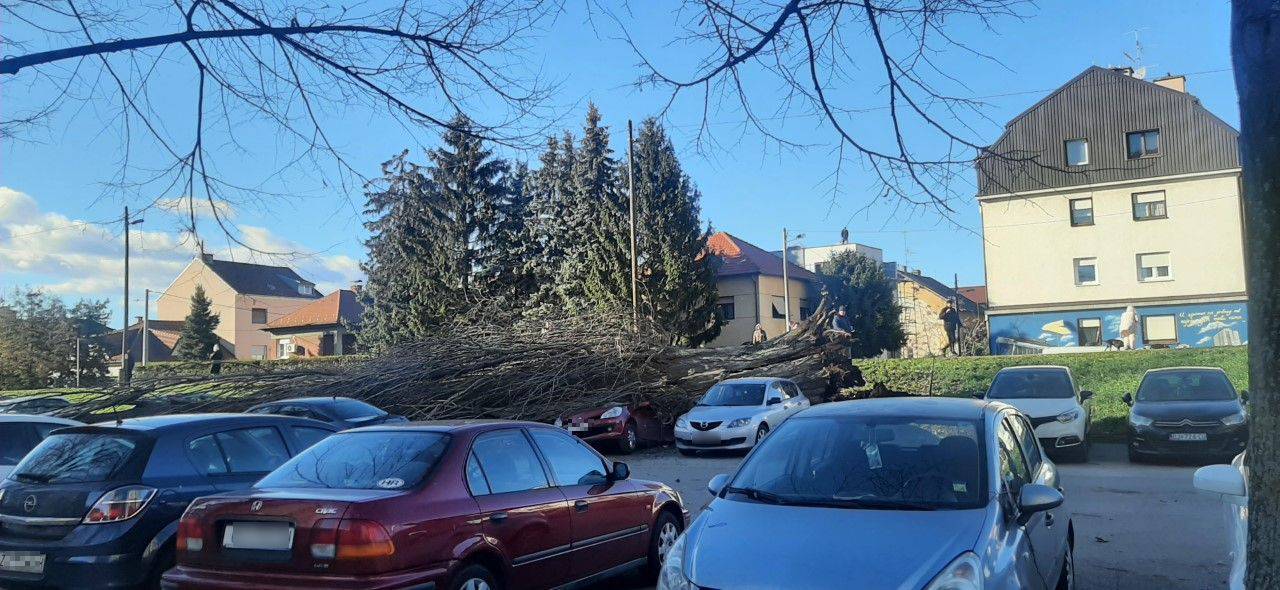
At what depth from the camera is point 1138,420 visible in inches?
621

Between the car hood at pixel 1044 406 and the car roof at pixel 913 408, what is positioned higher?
the car roof at pixel 913 408

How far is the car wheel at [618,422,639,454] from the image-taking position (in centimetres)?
1902

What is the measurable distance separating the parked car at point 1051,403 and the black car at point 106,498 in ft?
41.8

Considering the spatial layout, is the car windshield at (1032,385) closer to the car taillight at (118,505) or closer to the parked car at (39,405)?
the car taillight at (118,505)

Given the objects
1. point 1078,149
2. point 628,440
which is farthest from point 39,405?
point 1078,149

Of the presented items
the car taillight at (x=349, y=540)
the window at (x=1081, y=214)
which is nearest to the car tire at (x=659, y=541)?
the car taillight at (x=349, y=540)

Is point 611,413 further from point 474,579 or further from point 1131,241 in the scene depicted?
point 1131,241

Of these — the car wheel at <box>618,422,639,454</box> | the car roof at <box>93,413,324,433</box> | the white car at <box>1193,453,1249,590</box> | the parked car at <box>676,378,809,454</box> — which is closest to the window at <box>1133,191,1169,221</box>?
the parked car at <box>676,378,809,454</box>

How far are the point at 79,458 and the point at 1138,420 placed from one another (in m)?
15.5

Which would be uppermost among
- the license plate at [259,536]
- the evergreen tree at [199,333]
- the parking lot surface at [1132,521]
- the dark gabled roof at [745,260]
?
the dark gabled roof at [745,260]

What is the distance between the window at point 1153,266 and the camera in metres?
39.2

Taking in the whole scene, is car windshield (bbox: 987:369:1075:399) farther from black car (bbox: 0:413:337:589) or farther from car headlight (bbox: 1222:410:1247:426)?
black car (bbox: 0:413:337:589)

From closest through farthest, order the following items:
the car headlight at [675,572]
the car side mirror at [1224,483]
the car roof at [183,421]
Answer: the car headlight at [675,572], the car side mirror at [1224,483], the car roof at [183,421]

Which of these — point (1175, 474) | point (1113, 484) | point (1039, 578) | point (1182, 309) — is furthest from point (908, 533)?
point (1182, 309)
